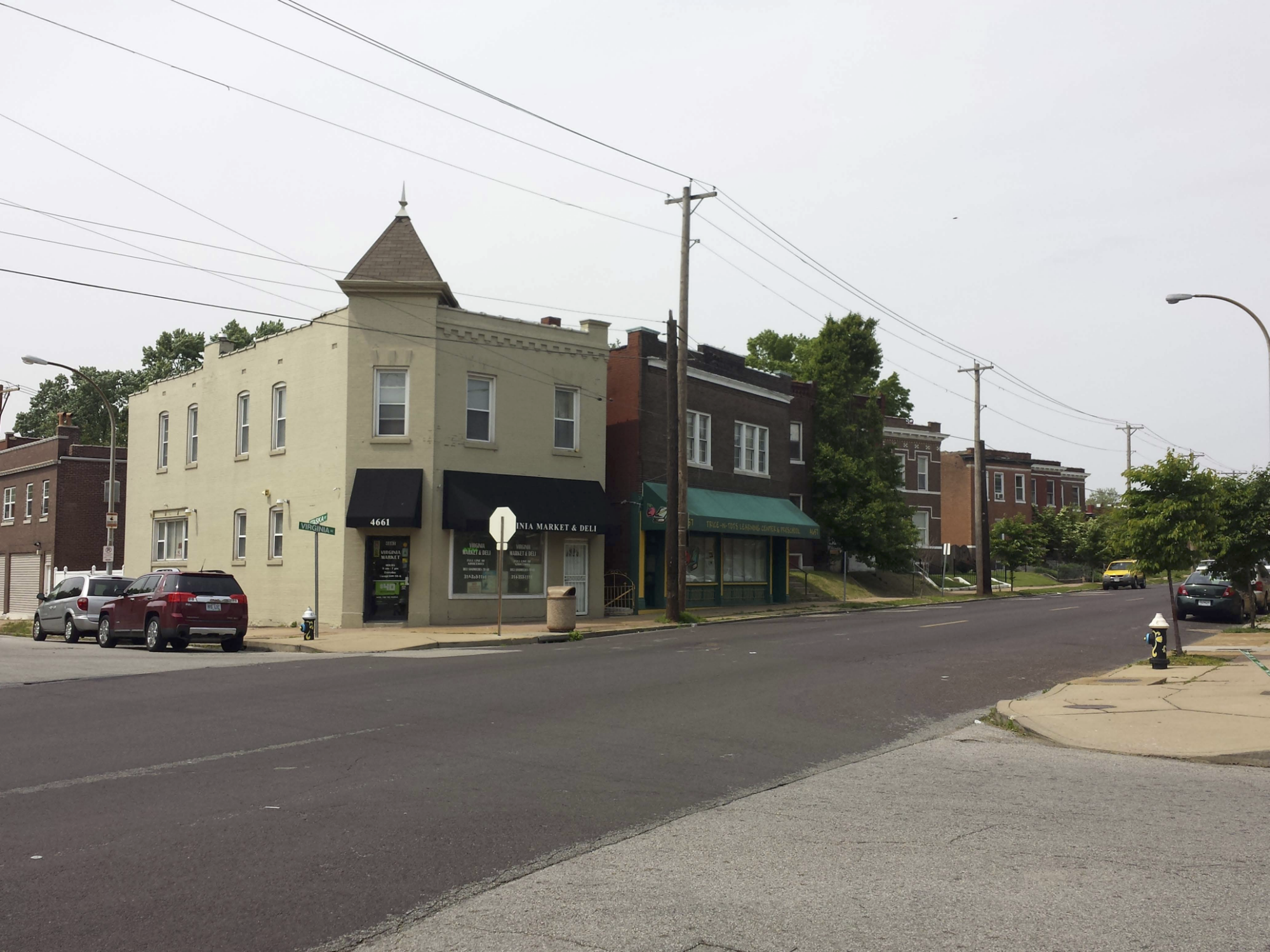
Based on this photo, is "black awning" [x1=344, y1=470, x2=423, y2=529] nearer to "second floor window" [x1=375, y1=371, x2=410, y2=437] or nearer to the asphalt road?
"second floor window" [x1=375, y1=371, x2=410, y2=437]

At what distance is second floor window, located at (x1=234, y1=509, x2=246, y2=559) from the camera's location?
1276 inches

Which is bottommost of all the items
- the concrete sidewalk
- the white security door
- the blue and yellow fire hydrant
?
the concrete sidewalk

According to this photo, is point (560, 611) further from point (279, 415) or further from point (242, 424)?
point (242, 424)

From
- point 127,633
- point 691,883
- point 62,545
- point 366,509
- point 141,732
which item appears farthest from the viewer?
point 62,545

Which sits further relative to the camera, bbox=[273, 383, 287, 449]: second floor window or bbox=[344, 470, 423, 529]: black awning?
bbox=[273, 383, 287, 449]: second floor window

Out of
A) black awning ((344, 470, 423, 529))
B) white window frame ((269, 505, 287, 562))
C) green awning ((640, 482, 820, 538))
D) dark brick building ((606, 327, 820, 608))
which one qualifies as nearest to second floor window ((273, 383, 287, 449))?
white window frame ((269, 505, 287, 562))

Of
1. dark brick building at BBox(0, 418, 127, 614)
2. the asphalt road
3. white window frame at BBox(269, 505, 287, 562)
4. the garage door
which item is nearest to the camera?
the asphalt road

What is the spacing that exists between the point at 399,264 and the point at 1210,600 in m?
23.4

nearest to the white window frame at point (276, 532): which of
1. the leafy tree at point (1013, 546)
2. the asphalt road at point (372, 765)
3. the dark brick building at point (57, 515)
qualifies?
the asphalt road at point (372, 765)

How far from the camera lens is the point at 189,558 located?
35000mm

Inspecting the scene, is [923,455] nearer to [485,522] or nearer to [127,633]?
[485,522]

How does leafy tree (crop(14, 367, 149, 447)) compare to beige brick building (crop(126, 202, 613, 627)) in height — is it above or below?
above

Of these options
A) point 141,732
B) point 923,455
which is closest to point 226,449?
point 141,732

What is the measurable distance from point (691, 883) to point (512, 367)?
2495 centimetres
